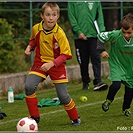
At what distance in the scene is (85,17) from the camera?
41.4 ft

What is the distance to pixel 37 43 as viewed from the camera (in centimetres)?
866

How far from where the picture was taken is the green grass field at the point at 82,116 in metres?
8.39

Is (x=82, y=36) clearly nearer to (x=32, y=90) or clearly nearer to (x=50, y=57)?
(x=50, y=57)

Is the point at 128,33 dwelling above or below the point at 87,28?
above

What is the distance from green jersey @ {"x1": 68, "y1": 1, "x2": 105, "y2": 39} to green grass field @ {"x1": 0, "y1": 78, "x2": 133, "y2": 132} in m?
1.24

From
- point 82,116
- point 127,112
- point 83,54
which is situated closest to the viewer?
point 127,112

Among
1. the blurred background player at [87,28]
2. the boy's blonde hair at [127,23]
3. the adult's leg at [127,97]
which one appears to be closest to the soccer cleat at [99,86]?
the blurred background player at [87,28]

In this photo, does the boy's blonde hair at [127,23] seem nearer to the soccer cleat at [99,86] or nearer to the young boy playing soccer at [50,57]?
the young boy playing soccer at [50,57]

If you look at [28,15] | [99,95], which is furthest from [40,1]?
[99,95]

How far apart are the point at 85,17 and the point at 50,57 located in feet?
13.8

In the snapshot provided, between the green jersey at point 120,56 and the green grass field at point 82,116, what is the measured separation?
0.59 meters

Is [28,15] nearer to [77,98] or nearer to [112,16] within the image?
[77,98]

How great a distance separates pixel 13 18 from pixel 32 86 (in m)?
6.46

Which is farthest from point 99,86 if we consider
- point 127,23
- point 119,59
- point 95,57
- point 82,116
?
point 127,23
